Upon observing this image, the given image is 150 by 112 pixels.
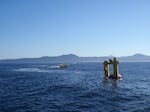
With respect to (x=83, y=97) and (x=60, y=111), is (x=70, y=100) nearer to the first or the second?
(x=83, y=97)

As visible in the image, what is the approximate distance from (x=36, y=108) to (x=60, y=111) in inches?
112

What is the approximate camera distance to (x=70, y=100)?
32.8 meters

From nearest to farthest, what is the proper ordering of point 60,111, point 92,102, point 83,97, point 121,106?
point 60,111
point 121,106
point 92,102
point 83,97

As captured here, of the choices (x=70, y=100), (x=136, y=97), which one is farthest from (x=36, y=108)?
(x=136, y=97)

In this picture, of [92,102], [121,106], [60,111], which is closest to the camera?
[60,111]

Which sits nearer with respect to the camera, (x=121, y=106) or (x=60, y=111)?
(x=60, y=111)

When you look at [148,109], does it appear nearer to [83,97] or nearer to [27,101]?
[83,97]

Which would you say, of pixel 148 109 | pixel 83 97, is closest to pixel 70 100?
pixel 83 97

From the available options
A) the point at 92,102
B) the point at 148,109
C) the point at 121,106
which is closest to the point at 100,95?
the point at 92,102

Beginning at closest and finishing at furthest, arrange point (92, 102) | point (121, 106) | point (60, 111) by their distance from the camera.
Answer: point (60, 111)
point (121, 106)
point (92, 102)

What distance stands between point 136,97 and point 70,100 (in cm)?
895

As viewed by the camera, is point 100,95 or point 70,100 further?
point 100,95

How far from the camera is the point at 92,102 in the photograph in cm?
3162

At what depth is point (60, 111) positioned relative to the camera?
88.8 ft
